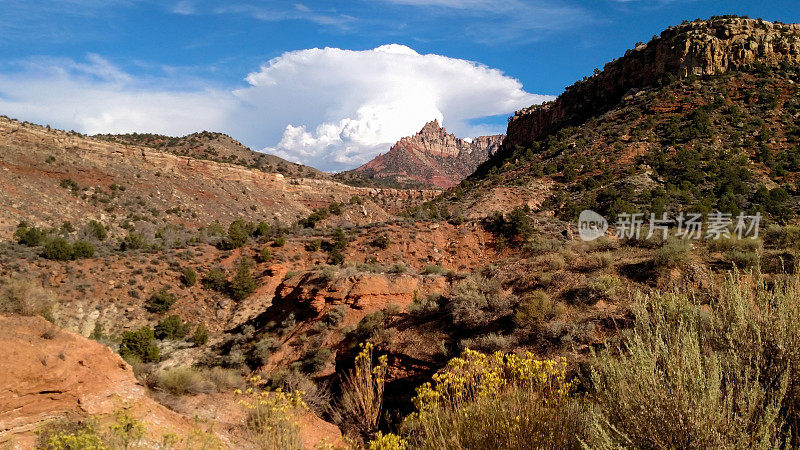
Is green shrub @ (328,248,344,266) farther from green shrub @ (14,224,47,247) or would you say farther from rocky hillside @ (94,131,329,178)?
rocky hillside @ (94,131,329,178)

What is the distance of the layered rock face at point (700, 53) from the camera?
38406mm

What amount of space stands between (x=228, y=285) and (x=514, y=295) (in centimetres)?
1611

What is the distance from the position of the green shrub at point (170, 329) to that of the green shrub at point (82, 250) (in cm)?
739

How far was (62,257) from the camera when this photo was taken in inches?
806

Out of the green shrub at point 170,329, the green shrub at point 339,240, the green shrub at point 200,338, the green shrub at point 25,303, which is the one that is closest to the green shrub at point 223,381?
the green shrub at point 25,303

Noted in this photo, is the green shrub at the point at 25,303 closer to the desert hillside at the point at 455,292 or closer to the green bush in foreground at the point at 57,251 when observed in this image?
the desert hillside at the point at 455,292

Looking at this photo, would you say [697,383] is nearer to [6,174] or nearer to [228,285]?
[228,285]

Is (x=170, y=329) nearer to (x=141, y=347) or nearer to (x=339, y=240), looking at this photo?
(x=141, y=347)

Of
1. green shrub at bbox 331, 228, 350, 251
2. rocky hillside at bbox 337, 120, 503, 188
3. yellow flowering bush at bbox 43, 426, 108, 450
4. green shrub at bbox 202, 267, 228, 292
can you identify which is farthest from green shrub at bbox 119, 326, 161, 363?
rocky hillside at bbox 337, 120, 503, 188

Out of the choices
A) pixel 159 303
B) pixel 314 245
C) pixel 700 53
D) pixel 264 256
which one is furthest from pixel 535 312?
pixel 700 53

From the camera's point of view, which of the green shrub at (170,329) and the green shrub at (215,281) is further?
the green shrub at (215,281)

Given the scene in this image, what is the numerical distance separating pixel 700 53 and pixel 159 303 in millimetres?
50918

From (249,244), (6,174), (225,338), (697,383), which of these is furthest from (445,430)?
(6,174)

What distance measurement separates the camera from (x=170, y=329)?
690 inches
